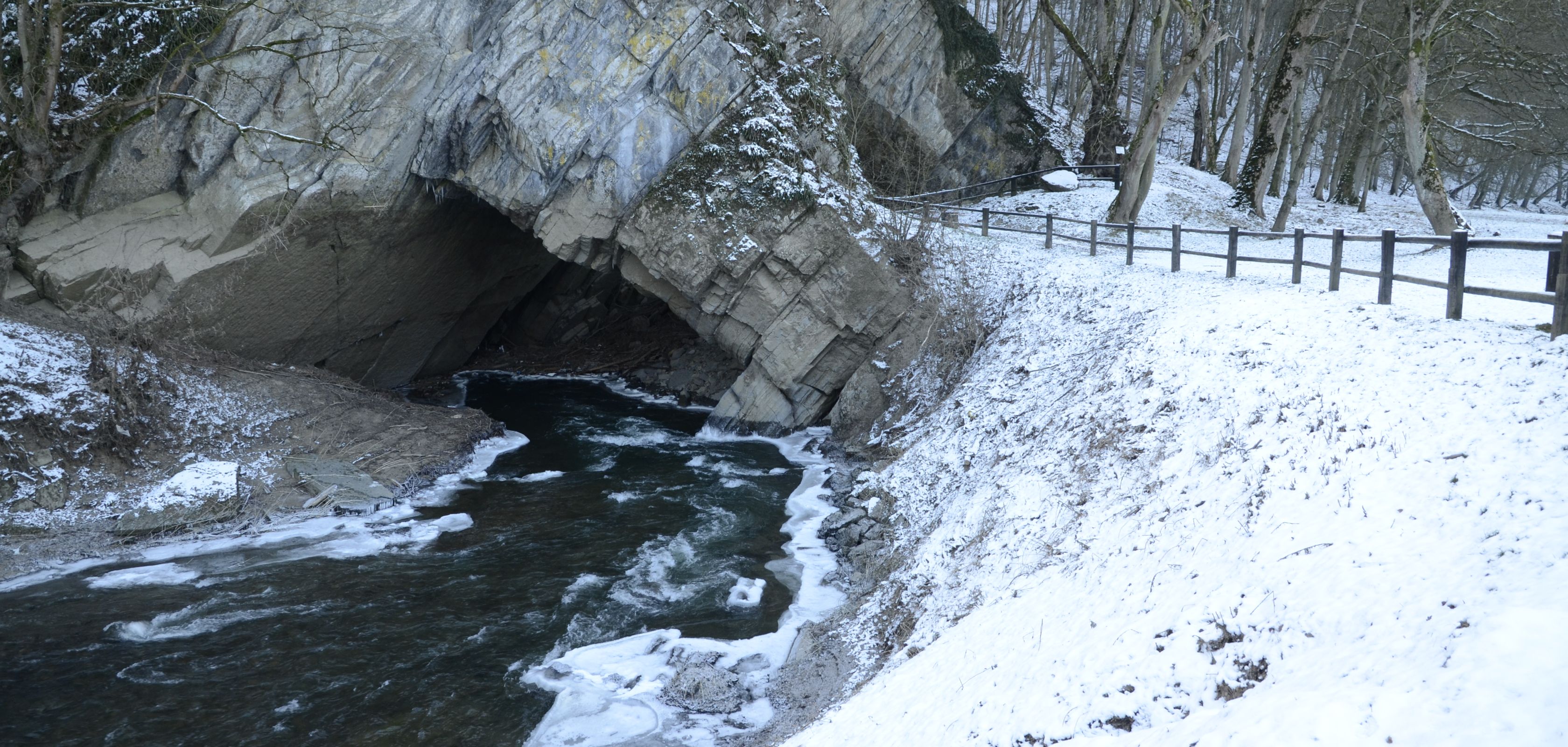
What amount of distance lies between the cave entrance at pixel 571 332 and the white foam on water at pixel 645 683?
36.6ft

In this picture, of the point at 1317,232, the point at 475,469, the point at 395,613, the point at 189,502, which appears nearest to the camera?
the point at 395,613

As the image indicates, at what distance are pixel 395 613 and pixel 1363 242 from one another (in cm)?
2226

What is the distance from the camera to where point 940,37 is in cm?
2614

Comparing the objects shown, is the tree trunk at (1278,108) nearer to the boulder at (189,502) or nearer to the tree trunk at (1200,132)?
the tree trunk at (1200,132)

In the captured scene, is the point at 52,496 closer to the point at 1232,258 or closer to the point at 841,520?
the point at 841,520

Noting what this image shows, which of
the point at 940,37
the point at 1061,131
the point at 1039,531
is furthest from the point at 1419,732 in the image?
the point at 1061,131

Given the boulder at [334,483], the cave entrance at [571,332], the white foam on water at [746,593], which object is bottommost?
the white foam on water at [746,593]

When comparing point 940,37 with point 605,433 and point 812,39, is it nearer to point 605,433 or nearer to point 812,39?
point 812,39

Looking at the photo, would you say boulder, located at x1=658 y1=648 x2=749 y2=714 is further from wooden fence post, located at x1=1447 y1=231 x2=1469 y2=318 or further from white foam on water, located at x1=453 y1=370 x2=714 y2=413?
white foam on water, located at x1=453 y1=370 x2=714 y2=413

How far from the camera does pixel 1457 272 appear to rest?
933 cm

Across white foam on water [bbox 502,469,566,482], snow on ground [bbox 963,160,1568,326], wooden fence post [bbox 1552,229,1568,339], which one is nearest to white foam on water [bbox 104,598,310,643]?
white foam on water [bbox 502,469,566,482]

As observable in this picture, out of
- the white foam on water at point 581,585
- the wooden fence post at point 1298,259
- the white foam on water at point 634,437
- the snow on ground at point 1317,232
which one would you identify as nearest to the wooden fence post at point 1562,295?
the snow on ground at point 1317,232

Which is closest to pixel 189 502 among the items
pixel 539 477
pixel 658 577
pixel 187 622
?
pixel 187 622

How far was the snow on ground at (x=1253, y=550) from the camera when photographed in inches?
185
